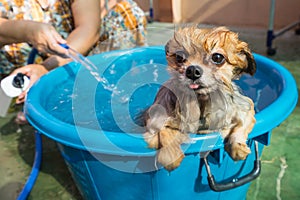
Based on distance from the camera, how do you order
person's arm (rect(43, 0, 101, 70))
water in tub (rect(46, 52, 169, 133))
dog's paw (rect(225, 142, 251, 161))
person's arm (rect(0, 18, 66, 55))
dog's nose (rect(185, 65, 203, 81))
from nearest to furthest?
dog's nose (rect(185, 65, 203, 81)) < dog's paw (rect(225, 142, 251, 161)) < water in tub (rect(46, 52, 169, 133)) < person's arm (rect(0, 18, 66, 55)) < person's arm (rect(43, 0, 101, 70))

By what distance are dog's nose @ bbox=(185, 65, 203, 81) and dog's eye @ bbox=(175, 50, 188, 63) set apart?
69mm

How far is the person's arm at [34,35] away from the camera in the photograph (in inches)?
65.3

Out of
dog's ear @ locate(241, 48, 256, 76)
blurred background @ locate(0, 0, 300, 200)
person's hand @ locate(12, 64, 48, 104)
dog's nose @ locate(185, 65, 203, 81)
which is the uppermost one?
dog's nose @ locate(185, 65, 203, 81)

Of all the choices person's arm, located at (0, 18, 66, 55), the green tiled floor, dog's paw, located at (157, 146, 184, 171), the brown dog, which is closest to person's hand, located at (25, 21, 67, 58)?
person's arm, located at (0, 18, 66, 55)

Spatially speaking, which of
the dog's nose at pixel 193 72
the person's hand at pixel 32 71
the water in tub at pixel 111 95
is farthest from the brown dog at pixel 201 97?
the person's hand at pixel 32 71

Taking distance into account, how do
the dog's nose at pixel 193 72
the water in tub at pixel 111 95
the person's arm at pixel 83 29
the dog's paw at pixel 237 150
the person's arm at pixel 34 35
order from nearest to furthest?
the dog's nose at pixel 193 72, the dog's paw at pixel 237 150, the water in tub at pixel 111 95, the person's arm at pixel 34 35, the person's arm at pixel 83 29

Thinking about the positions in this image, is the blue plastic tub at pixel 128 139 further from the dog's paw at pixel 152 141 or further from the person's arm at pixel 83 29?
the person's arm at pixel 83 29

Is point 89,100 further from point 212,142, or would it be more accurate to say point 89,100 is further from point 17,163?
point 212,142

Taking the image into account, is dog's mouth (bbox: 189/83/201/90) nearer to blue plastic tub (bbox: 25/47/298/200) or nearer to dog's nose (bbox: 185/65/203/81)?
dog's nose (bbox: 185/65/203/81)

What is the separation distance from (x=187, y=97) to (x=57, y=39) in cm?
85

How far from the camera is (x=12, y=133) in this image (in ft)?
7.02

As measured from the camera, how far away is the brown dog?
3.28 feet

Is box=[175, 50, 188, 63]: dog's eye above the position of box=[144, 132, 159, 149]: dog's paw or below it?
above

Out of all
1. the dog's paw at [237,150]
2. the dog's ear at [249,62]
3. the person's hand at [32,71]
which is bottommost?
the person's hand at [32,71]
